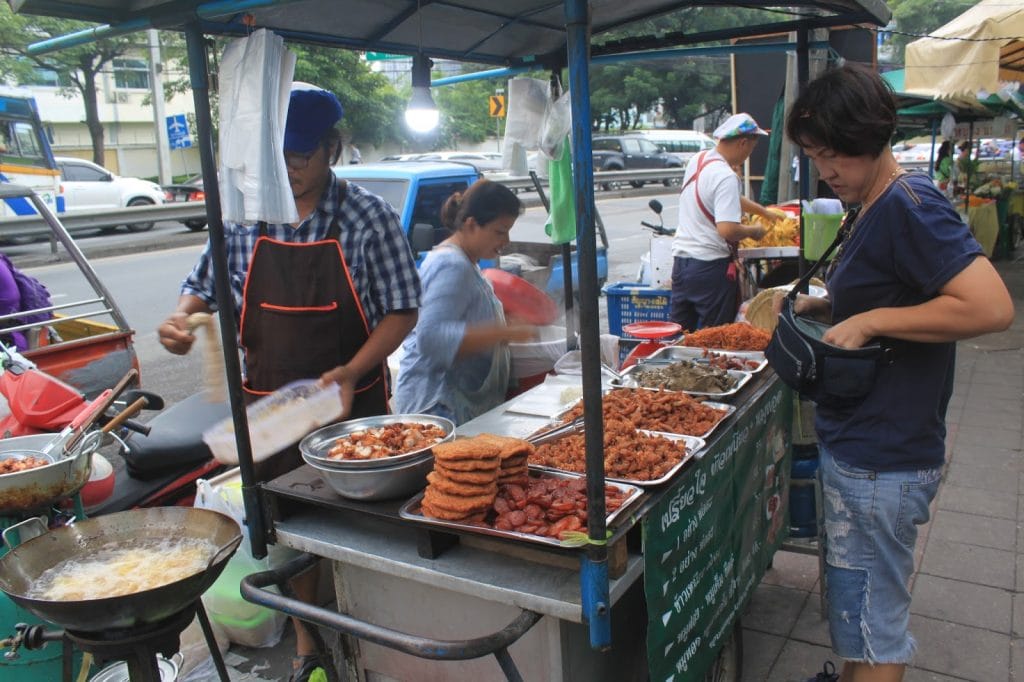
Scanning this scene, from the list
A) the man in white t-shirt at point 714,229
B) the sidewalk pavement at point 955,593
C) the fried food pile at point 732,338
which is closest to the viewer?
the sidewalk pavement at point 955,593

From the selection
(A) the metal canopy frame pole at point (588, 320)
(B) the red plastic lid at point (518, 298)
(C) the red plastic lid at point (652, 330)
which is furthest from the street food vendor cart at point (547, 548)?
(B) the red plastic lid at point (518, 298)

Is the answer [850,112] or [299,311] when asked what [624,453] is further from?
[299,311]

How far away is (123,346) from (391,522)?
2.93 meters

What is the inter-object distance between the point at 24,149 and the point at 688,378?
57.1ft

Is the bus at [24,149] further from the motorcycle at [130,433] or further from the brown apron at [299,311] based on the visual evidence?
the brown apron at [299,311]

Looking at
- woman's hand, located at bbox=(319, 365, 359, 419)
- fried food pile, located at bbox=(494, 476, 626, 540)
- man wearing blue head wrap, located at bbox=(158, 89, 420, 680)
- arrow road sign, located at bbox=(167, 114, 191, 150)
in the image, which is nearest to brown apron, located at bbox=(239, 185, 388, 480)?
man wearing blue head wrap, located at bbox=(158, 89, 420, 680)

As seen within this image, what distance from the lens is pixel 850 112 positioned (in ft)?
6.62

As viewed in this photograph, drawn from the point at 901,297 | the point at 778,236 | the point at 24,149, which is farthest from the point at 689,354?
the point at 24,149

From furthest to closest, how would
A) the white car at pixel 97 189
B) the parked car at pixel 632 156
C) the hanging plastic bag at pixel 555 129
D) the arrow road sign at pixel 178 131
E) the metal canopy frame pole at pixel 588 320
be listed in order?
the parked car at pixel 632 156, the white car at pixel 97 189, the arrow road sign at pixel 178 131, the hanging plastic bag at pixel 555 129, the metal canopy frame pole at pixel 588 320

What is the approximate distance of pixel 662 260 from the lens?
6277 millimetres

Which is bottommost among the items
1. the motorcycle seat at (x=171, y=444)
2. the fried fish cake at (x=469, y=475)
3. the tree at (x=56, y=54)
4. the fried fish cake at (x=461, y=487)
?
the motorcycle seat at (x=171, y=444)

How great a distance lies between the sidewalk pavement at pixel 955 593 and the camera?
3.04 metres

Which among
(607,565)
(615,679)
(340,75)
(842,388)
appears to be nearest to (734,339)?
(842,388)

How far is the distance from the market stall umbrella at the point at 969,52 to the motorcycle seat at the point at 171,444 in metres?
6.70
